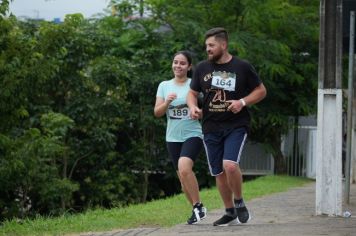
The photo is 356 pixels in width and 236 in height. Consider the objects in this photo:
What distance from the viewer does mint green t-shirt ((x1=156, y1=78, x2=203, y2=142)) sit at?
28.4 ft

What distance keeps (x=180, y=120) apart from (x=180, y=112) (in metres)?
0.09

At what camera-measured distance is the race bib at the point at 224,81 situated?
7.98 meters

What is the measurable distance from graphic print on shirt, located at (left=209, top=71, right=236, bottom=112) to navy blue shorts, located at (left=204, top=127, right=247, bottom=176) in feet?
0.83

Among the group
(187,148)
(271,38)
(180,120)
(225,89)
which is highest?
(271,38)

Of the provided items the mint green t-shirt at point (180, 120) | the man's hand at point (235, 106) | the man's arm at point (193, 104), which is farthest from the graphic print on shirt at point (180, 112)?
the man's hand at point (235, 106)

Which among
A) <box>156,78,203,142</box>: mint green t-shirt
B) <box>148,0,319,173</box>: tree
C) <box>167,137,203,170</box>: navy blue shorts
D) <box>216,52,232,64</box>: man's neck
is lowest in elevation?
<box>167,137,203,170</box>: navy blue shorts

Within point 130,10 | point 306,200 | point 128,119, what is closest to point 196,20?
point 130,10

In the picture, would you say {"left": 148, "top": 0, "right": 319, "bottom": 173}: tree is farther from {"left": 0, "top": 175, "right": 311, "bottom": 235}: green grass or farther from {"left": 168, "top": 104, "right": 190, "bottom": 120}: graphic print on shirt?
{"left": 168, "top": 104, "right": 190, "bottom": 120}: graphic print on shirt

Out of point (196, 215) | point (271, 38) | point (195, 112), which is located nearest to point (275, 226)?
point (196, 215)

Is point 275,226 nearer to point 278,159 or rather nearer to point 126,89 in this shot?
point 126,89

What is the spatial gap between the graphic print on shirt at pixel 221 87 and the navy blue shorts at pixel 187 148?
2.29 feet

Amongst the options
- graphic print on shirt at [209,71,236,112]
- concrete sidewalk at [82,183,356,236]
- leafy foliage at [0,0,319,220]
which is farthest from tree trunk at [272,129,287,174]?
graphic print on shirt at [209,71,236,112]

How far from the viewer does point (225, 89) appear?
7.98 m

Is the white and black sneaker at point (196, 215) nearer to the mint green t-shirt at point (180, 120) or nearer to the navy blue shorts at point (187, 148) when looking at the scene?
the navy blue shorts at point (187, 148)
